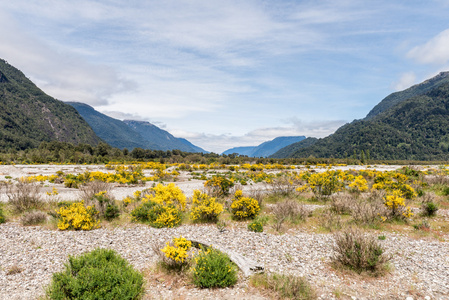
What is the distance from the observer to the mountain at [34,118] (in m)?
113

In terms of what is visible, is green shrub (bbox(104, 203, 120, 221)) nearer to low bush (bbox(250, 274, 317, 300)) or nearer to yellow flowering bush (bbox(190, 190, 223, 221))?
yellow flowering bush (bbox(190, 190, 223, 221))

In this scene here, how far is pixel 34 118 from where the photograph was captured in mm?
135625

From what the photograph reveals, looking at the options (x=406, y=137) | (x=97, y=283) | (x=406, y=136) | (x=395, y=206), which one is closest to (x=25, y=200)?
(x=97, y=283)

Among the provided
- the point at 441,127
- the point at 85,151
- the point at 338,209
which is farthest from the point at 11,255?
the point at 441,127

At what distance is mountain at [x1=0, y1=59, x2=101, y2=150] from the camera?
113 meters

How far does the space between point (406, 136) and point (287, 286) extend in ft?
620

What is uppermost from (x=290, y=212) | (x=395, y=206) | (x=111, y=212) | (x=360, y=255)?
(x=395, y=206)

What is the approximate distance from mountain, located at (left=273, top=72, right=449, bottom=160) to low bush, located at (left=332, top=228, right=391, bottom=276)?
133155 millimetres

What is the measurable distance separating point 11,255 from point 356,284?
34.5ft

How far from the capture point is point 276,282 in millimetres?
5426

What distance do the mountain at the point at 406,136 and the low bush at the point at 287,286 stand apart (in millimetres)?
135609

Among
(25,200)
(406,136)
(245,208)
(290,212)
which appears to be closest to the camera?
(290,212)

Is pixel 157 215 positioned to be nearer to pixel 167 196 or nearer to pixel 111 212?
pixel 167 196

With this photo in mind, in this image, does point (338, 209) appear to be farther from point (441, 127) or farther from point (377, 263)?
point (441, 127)
